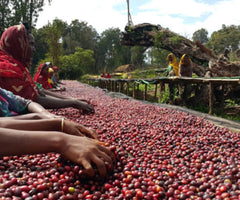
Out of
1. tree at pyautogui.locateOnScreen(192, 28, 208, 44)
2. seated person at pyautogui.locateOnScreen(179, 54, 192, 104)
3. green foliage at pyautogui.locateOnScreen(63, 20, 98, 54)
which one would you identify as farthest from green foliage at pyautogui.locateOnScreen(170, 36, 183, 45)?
tree at pyautogui.locateOnScreen(192, 28, 208, 44)

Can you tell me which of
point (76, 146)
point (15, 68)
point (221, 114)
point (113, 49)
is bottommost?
point (221, 114)

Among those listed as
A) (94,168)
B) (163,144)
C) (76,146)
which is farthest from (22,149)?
(163,144)

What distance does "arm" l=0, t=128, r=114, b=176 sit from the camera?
1.44 m

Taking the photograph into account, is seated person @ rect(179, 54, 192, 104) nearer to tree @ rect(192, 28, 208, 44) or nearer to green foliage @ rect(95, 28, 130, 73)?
green foliage @ rect(95, 28, 130, 73)

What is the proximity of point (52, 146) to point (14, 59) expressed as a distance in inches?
86.9

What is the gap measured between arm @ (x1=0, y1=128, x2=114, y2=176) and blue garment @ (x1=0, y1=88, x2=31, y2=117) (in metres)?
0.82

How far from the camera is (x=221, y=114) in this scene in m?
7.63

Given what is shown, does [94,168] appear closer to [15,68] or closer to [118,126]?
[118,126]

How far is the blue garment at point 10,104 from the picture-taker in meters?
2.17

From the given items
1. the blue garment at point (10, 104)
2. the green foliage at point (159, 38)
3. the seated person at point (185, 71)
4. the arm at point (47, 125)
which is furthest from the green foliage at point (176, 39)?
the arm at point (47, 125)

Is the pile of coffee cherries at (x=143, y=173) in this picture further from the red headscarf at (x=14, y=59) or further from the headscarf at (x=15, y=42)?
the headscarf at (x=15, y=42)

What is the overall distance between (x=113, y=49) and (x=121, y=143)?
149ft

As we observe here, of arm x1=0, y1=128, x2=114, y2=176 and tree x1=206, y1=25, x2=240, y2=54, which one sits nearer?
arm x1=0, y1=128, x2=114, y2=176

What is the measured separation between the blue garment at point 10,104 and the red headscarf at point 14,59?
62 cm
